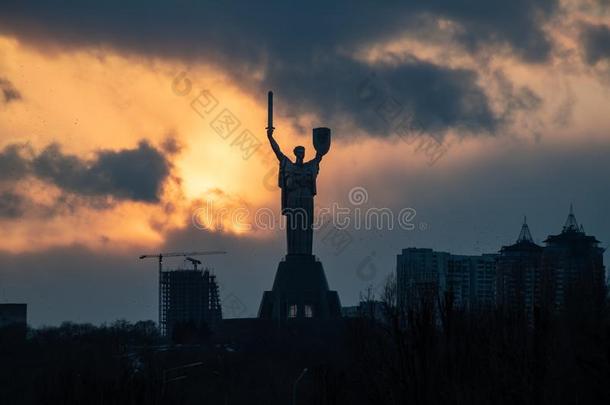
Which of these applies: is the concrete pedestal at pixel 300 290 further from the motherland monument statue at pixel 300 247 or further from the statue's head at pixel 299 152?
the statue's head at pixel 299 152

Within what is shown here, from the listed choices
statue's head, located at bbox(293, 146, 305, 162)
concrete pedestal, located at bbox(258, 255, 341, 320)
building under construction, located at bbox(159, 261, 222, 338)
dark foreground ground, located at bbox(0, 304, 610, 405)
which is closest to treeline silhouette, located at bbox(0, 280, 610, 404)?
dark foreground ground, located at bbox(0, 304, 610, 405)

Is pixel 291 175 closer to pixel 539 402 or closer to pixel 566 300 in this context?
pixel 566 300

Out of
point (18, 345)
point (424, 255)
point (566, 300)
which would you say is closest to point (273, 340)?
point (566, 300)

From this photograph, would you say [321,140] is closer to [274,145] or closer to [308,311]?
[274,145]

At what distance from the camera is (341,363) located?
56.4 m

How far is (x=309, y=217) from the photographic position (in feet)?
212

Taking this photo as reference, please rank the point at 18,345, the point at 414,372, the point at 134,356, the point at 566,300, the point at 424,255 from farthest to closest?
the point at 424,255 < the point at 18,345 < the point at 134,356 < the point at 566,300 < the point at 414,372

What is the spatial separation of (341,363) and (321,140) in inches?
523

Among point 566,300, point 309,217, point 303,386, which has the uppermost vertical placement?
point 309,217

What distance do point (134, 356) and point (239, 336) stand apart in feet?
20.5

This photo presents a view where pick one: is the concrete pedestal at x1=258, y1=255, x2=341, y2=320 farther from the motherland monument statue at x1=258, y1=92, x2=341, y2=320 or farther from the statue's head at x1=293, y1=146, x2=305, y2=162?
the statue's head at x1=293, y1=146, x2=305, y2=162

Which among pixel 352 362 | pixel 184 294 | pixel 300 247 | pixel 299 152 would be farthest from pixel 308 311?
pixel 184 294

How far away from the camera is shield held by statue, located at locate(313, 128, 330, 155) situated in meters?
63.7

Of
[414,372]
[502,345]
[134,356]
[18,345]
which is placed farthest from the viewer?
[18,345]
